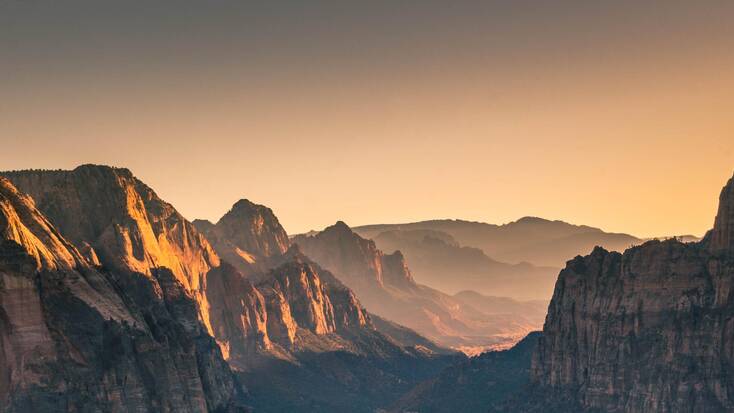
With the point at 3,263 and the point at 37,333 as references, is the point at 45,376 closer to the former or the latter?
the point at 37,333

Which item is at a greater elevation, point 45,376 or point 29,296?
point 29,296

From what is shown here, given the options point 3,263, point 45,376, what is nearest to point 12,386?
point 45,376

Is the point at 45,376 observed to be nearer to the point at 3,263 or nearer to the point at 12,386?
the point at 12,386

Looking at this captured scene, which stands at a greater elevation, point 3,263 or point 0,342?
point 3,263

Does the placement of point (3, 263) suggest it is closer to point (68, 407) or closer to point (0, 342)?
point (0, 342)

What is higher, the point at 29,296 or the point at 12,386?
the point at 29,296

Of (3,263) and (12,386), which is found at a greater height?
(3,263)
